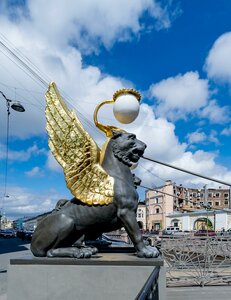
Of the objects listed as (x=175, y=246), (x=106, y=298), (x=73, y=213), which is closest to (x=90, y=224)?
(x=73, y=213)

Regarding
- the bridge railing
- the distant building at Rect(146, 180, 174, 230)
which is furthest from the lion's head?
the distant building at Rect(146, 180, 174, 230)

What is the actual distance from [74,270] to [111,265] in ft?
1.31

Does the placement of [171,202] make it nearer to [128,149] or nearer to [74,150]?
[128,149]

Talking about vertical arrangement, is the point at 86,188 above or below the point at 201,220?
above

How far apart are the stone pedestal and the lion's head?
3.86ft

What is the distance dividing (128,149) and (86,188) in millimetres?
687

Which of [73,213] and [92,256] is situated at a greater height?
[73,213]

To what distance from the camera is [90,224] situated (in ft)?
13.2

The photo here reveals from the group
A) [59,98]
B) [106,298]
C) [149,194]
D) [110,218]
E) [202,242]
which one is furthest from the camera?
[149,194]

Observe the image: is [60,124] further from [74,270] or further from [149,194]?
[149,194]

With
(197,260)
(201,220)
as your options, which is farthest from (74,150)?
(201,220)

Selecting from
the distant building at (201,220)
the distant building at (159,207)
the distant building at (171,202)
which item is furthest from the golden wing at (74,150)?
the distant building at (171,202)

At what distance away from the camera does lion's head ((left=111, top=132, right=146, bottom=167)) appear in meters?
4.23

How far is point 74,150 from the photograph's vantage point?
4.20 meters
